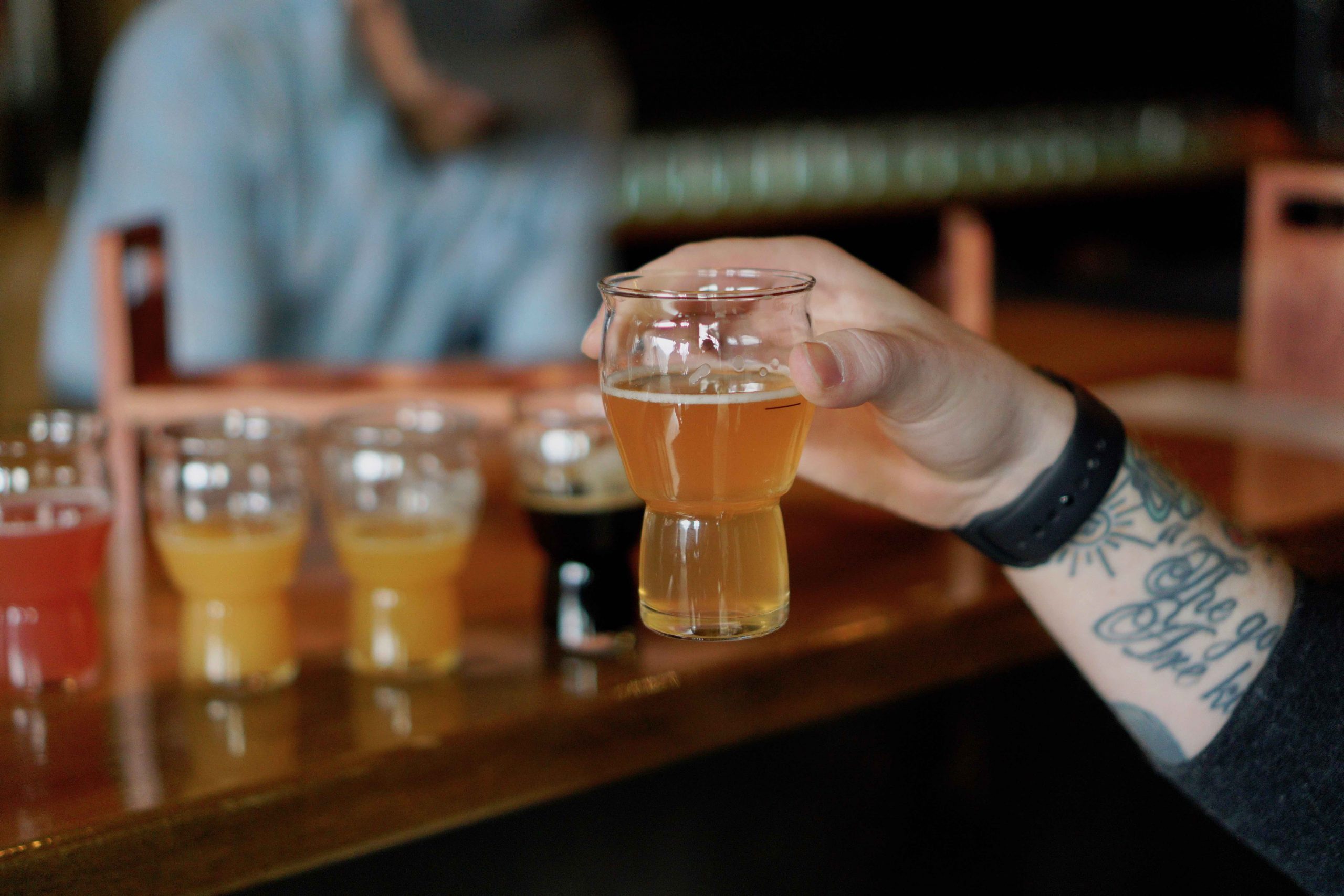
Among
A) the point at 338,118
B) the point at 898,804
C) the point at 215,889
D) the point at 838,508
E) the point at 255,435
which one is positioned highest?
the point at 338,118

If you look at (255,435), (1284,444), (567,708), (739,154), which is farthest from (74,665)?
(739,154)

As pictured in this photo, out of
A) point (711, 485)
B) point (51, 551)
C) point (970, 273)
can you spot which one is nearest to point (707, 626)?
point (711, 485)

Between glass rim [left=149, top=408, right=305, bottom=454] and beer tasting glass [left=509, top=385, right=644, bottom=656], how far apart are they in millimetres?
187

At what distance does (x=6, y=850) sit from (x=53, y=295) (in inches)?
81.4

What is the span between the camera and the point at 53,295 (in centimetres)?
263

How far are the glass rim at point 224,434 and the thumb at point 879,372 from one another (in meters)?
0.50

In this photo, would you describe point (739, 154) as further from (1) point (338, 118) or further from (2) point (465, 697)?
(2) point (465, 697)

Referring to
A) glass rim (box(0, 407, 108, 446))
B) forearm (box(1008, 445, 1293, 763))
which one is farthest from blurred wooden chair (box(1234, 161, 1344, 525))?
glass rim (box(0, 407, 108, 446))

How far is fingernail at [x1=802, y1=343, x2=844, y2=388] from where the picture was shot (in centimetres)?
68

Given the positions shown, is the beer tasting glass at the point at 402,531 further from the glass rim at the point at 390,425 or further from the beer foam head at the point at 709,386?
the beer foam head at the point at 709,386

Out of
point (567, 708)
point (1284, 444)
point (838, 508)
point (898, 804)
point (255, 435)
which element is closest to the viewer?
point (567, 708)

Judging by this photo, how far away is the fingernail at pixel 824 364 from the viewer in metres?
0.68

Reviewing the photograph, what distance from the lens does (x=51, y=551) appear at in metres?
1.02

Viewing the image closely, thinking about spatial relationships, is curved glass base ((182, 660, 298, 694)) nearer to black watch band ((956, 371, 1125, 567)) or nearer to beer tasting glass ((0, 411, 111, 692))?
beer tasting glass ((0, 411, 111, 692))
